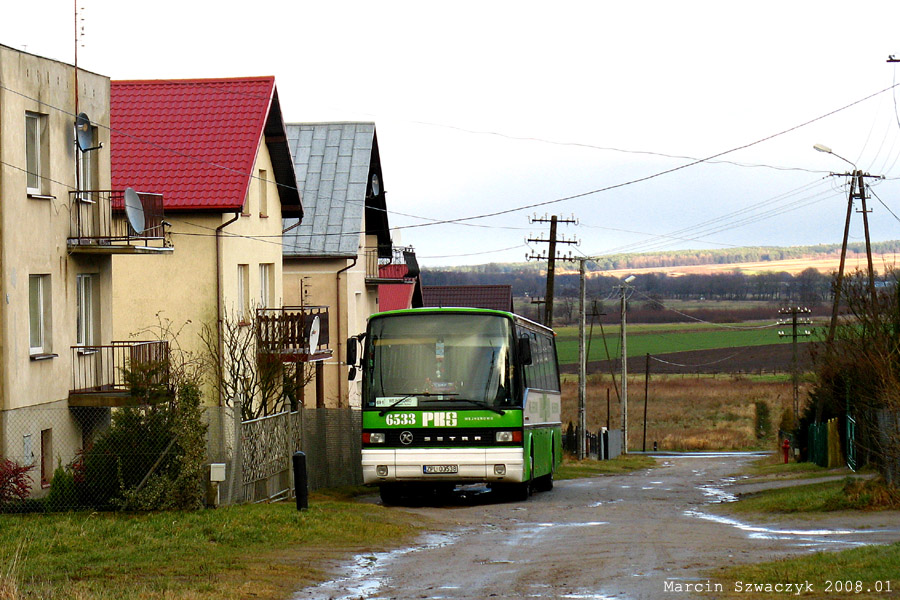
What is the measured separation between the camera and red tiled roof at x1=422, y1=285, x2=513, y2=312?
212 ft

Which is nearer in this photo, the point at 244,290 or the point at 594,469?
the point at 244,290

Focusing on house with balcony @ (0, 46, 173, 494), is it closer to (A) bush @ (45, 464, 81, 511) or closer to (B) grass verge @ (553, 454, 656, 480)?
(A) bush @ (45, 464, 81, 511)

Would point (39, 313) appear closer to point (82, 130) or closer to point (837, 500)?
point (82, 130)

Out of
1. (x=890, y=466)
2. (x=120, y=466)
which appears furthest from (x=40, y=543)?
(x=890, y=466)

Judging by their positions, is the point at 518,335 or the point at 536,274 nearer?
the point at 518,335

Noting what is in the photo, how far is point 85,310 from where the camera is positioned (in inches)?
885

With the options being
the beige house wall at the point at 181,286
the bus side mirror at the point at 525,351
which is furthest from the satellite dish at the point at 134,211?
the bus side mirror at the point at 525,351

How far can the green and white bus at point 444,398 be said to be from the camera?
18984mm

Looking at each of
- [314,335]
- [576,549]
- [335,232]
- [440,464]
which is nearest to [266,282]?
[314,335]

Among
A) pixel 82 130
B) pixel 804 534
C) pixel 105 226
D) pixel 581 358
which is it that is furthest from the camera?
pixel 581 358

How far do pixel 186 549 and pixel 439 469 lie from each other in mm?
Result: 7299

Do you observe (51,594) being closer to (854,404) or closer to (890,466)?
(890,466)

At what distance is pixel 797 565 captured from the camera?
408 inches

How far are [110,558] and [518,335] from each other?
957 cm
